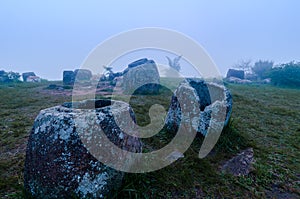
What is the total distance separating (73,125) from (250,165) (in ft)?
11.4

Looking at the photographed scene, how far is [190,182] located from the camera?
3576 mm

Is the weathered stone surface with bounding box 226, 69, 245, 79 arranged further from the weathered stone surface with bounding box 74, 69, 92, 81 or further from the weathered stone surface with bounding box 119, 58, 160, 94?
the weathered stone surface with bounding box 119, 58, 160, 94

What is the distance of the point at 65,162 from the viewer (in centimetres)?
267

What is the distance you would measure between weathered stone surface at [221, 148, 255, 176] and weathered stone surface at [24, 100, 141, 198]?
7.63ft

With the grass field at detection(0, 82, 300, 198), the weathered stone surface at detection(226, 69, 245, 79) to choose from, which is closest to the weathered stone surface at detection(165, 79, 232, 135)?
the grass field at detection(0, 82, 300, 198)

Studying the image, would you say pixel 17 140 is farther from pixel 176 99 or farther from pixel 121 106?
pixel 176 99

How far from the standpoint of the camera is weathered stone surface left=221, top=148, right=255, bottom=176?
3969mm

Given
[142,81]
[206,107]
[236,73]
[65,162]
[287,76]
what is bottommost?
[65,162]

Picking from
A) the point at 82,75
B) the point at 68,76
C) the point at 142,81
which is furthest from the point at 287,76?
the point at 68,76

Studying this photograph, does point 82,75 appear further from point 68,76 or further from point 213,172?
point 213,172

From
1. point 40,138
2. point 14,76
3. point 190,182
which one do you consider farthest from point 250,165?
point 14,76

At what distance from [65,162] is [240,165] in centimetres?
327

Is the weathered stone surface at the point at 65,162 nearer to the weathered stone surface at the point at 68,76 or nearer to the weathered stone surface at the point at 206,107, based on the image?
the weathered stone surface at the point at 206,107

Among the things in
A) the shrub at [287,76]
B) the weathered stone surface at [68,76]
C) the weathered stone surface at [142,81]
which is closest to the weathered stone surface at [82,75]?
the weathered stone surface at [68,76]
